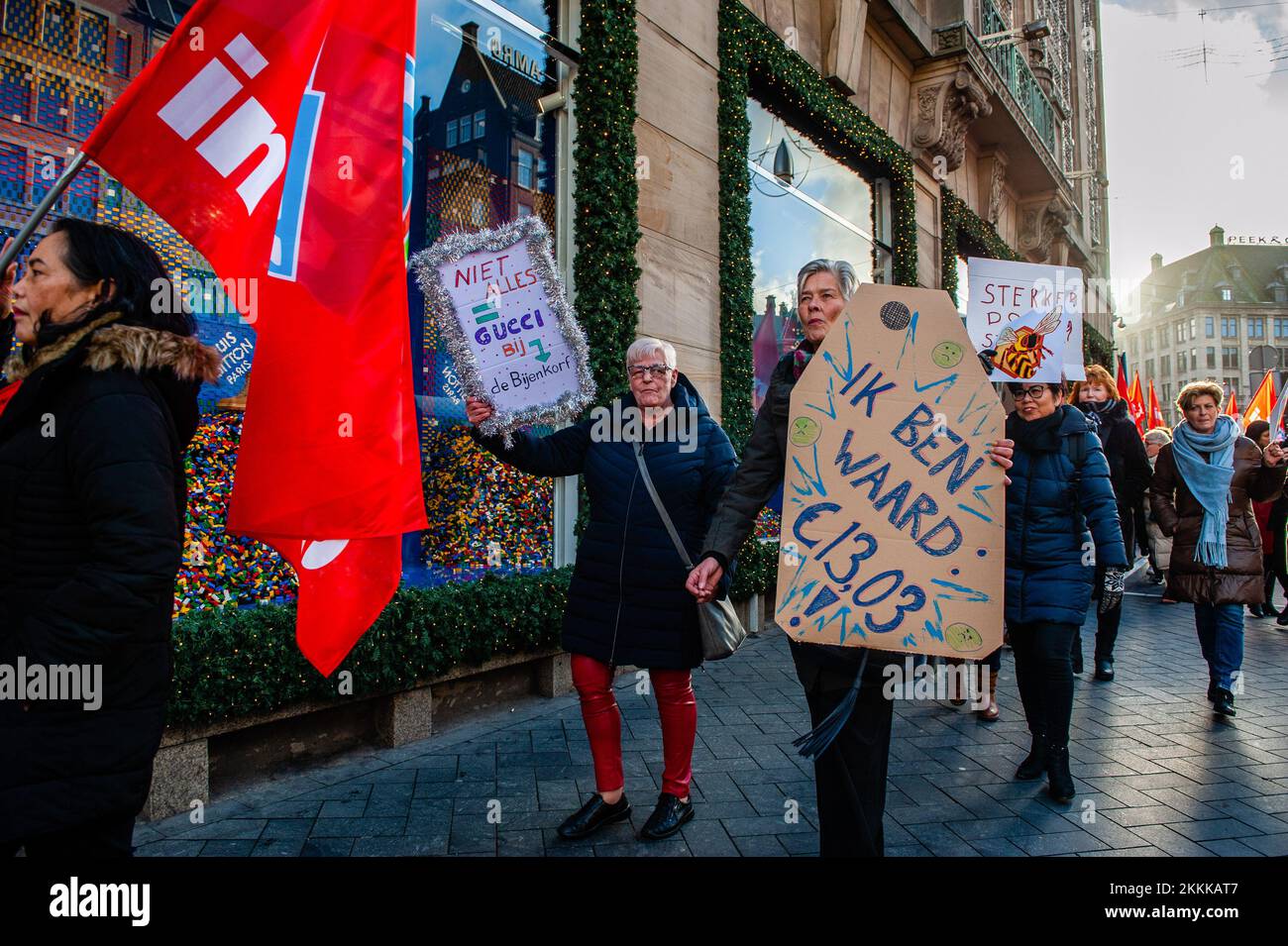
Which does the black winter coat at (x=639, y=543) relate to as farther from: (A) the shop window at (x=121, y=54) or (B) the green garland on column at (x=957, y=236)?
(B) the green garland on column at (x=957, y=236)

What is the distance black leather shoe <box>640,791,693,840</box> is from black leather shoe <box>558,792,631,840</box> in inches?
5.4

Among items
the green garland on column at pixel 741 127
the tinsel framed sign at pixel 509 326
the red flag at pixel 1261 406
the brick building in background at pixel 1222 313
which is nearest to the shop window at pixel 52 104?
the tinsel framed sign at pixel 509 326

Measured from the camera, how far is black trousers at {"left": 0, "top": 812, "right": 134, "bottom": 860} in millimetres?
2047

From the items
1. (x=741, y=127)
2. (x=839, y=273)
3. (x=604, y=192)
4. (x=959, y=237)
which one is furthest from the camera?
(x=959, y=237)

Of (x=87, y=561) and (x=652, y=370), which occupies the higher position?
(x=652, y=370)

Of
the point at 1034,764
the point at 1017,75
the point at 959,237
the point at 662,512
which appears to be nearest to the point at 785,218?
the point at 959,237

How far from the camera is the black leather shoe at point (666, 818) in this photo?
363cm

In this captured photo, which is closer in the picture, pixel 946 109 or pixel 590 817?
pixel 590 817

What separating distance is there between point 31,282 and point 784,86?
8.30m

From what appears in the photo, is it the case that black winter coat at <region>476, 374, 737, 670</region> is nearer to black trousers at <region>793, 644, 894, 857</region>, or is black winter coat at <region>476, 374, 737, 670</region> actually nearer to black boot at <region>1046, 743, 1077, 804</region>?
black trousers at <region>793, 644, 894, 857</region>

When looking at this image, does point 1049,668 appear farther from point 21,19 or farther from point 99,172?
point 21,19

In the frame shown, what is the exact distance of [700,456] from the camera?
3.76 meters

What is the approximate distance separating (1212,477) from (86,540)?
6317 millimetres

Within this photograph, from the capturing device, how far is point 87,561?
2115 mm
